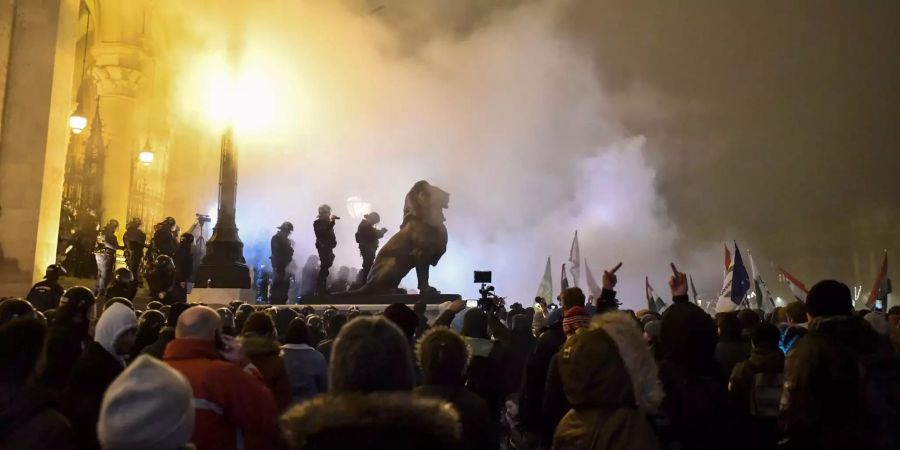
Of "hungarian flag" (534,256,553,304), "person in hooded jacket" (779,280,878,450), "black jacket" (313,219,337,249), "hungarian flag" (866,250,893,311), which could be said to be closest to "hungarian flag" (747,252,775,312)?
"hungarian flag" (866,250,893,311)

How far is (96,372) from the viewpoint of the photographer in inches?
149

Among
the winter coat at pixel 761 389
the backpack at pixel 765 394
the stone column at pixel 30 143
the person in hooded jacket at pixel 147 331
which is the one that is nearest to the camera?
the winter coat at pixel 761 389

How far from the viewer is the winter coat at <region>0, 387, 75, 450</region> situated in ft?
9.31

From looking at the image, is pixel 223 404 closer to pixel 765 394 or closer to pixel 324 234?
pixel 765 394

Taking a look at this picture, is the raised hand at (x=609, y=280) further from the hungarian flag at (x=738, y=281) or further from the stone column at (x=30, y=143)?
the stone column at (x=30, y=143)

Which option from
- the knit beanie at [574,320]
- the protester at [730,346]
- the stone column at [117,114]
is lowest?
the protester at [730,346]

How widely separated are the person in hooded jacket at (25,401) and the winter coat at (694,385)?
115 inches

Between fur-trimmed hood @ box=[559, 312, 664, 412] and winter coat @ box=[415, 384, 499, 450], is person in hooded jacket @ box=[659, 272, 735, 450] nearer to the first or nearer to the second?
fur-trimmed hood @ box=[559, 312, 664, 412]

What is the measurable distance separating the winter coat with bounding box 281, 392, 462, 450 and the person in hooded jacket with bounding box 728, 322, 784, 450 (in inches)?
99.5

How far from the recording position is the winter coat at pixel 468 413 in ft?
11.1

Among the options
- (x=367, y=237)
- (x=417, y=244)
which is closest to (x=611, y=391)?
(x=417, y=244)

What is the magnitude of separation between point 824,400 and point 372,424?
261 centimetres

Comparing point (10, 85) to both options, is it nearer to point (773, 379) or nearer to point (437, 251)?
point (437, 251)

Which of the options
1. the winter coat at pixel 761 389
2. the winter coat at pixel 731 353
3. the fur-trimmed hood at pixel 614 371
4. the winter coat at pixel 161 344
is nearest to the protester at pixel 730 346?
the winter coat at pixel 731 353
